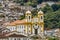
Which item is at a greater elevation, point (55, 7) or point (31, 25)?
point (31, 25)

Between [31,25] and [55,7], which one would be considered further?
[55,7]

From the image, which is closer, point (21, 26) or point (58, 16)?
point (21, 26)

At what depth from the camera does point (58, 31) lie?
5634cm

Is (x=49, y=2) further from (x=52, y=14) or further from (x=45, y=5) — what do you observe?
(x=52, y=14)

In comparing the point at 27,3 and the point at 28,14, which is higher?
the point at 28,14

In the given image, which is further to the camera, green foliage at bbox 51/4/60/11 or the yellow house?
green foliage at bbox 51/4/60/11

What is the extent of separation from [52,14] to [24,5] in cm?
1412

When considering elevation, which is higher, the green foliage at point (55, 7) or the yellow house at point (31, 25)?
the yellow house at point (31, 25)

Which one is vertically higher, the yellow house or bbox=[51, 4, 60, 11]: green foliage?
the yellow house

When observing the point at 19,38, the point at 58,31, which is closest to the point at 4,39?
the point at 19,38

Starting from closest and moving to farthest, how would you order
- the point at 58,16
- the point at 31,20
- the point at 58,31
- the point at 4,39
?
1. the point at 4,39
2. the point at 31,20
3. the point at 58,31
4. the point at 58,16

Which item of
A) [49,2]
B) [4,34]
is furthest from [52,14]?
[4,34]

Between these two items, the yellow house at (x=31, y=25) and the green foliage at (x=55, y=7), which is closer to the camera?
the yellow house at (x=31, y=25)

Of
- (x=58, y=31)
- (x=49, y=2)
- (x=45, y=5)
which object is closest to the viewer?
(x=58, y=31)
